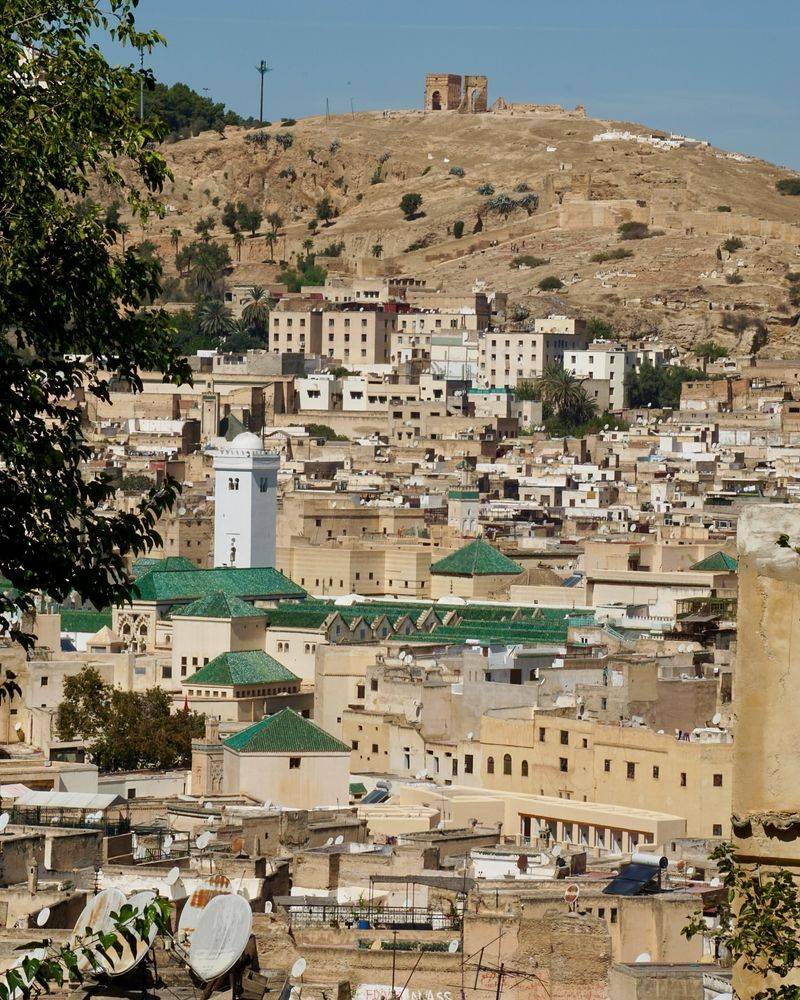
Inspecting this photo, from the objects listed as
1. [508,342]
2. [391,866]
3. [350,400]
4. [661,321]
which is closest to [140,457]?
[350,400]

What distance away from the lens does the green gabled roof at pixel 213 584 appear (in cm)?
5609

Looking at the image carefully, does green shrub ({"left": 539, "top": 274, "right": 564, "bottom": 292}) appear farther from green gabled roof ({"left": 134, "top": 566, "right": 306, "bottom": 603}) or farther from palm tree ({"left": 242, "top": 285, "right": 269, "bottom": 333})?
green gabled roof ({"left": 134, "top": 566, "right": 306, "bottom": 603})

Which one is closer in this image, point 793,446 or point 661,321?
point 793,446

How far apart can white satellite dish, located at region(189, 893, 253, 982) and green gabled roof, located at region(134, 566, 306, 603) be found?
131ft

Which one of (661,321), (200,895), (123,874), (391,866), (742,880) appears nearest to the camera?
(742,880)

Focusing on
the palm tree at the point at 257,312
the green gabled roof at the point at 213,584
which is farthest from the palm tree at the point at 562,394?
the green gabled roof at the point at 213,584

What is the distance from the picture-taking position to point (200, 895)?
20.1 metres

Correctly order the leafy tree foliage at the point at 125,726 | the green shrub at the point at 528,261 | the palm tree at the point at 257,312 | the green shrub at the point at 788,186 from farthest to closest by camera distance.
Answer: the green shrub at the point at 788,186 < the green shrub at the point at 528,261 < the palm tree at the point at 257,312 < the leafy tree foliage at the point at 125,726

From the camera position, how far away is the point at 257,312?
121m

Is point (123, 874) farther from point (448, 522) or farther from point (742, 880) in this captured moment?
point (448, 522)

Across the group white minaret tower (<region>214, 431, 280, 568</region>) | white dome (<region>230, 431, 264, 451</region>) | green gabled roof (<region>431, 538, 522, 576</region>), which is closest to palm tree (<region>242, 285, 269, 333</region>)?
green gabled roof (<region>431, 538, 522, 576</region>)

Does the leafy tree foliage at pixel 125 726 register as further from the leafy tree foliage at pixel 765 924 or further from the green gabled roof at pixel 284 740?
the leafy tree foliage at pixel 765 924

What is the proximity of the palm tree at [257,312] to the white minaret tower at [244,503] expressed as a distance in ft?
195

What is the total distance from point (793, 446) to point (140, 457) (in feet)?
70.4
